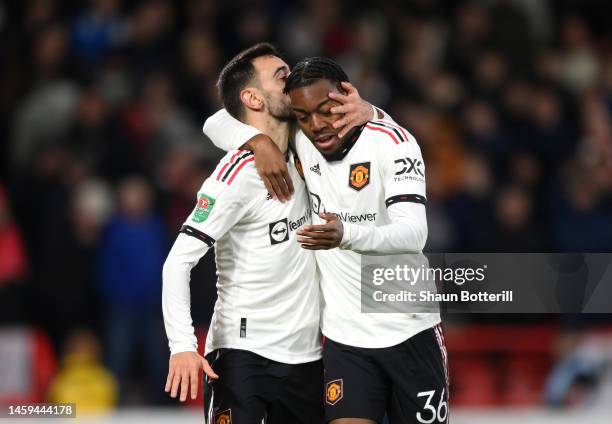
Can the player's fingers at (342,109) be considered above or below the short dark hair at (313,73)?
below

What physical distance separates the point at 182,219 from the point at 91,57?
217 cm

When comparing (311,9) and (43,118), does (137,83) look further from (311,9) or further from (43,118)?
(311,9)

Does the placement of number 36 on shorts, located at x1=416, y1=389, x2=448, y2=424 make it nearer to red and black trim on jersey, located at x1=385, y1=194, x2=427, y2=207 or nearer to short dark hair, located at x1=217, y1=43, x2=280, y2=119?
red and black trim on jersey, located at x1=385, y1=194, x2=427, y2=207

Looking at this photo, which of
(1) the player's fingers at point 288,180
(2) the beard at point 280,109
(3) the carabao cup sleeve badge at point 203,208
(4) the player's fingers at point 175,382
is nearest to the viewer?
(4) the player's fingers at point 175,382

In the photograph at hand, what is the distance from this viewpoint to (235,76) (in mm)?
4898

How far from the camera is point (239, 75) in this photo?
16.0 ft

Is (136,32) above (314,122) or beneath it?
above

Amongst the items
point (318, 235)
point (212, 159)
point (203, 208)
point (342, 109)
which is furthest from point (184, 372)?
point (212, 159)

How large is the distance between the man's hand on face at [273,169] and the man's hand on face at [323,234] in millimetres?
632

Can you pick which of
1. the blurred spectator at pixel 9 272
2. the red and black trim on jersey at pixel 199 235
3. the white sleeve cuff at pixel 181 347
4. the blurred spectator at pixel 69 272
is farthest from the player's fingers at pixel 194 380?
the blurred spectator at pixel 69 272

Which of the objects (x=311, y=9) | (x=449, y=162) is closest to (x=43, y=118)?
(x=311, y=9)

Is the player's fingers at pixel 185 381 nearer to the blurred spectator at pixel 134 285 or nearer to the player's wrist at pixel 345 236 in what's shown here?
the player's wrist at pixel 345 236

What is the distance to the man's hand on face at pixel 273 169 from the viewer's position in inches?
179

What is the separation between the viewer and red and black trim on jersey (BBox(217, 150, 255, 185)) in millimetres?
4562
